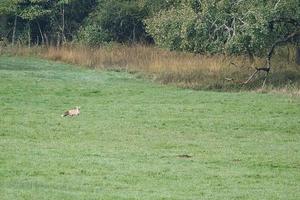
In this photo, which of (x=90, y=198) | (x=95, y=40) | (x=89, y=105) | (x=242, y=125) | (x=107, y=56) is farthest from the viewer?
(x=95, y=40)

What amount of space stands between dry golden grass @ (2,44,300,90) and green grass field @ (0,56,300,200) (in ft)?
6.26

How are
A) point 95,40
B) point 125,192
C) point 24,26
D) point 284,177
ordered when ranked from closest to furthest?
point 125,192 → point 284,177 → point 95,40 → point 24,26

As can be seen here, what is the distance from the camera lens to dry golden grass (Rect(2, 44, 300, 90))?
35.1 m

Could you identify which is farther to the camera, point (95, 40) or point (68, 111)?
point (95, 40)

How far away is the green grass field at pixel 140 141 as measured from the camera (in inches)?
567

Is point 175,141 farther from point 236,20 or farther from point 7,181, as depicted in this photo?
point 236,20

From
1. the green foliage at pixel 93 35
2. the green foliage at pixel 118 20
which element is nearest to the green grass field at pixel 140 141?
the green foliage at pixel 93 35

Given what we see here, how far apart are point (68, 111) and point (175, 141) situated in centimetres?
508

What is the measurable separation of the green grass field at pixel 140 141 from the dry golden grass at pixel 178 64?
6.26 feet

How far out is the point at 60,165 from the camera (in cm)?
1631

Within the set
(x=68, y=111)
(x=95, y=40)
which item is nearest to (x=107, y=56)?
(x=95, y=40)

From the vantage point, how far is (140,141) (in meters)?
20.8

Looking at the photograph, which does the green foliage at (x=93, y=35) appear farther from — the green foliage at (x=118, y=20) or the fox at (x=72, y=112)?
the fox at (x=72, y=112)

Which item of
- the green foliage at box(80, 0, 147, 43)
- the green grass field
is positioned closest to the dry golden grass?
the green grass field
